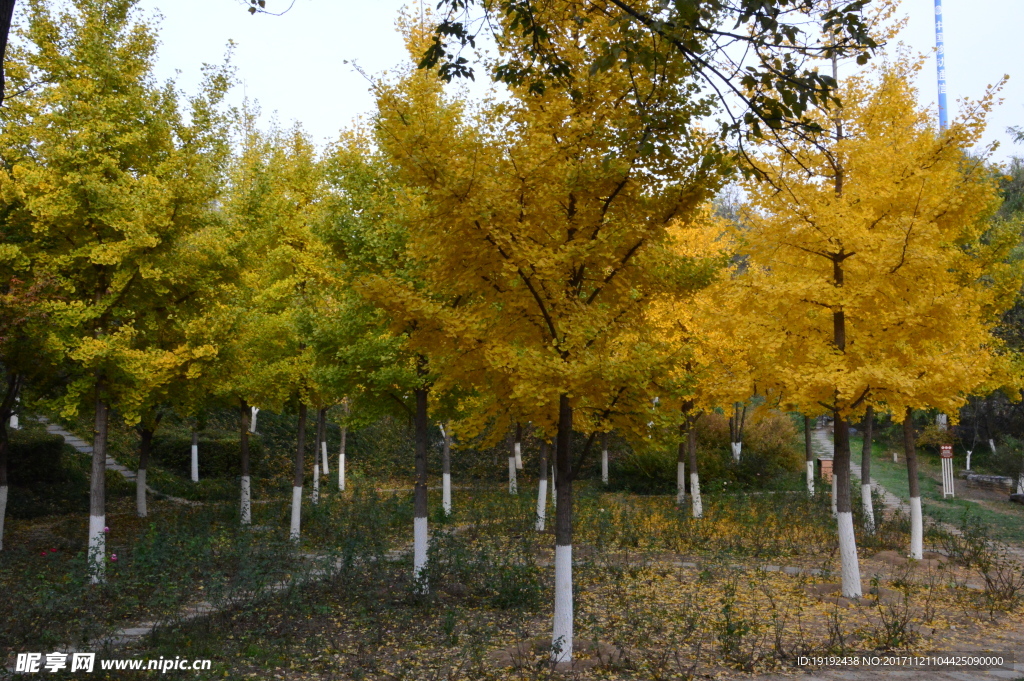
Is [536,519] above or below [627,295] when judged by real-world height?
below

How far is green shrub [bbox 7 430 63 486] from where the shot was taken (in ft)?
57.5

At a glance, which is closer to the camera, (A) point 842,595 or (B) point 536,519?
(A) point 842,595

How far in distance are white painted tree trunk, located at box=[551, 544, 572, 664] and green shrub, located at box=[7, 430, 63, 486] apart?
16142 millimetres

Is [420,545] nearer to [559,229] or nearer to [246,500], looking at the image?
[559,229]

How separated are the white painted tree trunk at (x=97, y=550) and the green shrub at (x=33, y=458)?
28.8 ft

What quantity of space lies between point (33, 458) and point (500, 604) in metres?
14.9

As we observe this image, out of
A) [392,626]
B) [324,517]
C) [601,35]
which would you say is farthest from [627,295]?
[324,517]

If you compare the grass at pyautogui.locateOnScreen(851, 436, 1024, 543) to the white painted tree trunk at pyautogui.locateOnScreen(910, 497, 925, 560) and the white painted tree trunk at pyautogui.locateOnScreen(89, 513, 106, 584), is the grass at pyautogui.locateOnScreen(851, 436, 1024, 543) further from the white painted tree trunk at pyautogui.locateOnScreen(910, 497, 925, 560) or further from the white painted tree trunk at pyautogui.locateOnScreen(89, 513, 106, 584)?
the white painted tree trunk at pyautogui.locateOnScreen(89, 513, 106, 584)

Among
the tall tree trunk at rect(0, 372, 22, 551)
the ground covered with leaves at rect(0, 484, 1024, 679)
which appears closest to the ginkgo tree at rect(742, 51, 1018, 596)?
the ground covered with leaves at rect(0, 484, 1024, 679)

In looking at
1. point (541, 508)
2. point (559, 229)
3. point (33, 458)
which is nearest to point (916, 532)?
point (541, 508)

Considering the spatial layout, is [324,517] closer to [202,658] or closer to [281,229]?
[281,229]

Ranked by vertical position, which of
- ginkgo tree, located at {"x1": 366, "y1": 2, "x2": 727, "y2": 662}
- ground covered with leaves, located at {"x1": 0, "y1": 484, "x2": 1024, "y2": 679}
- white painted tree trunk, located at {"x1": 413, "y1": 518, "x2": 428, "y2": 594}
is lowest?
ground covered with leaves, located at {"x1": 0, "y1": 484, "x2": 1024, "y2": 679}

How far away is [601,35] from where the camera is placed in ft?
22.5

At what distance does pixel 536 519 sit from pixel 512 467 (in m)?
7.21
